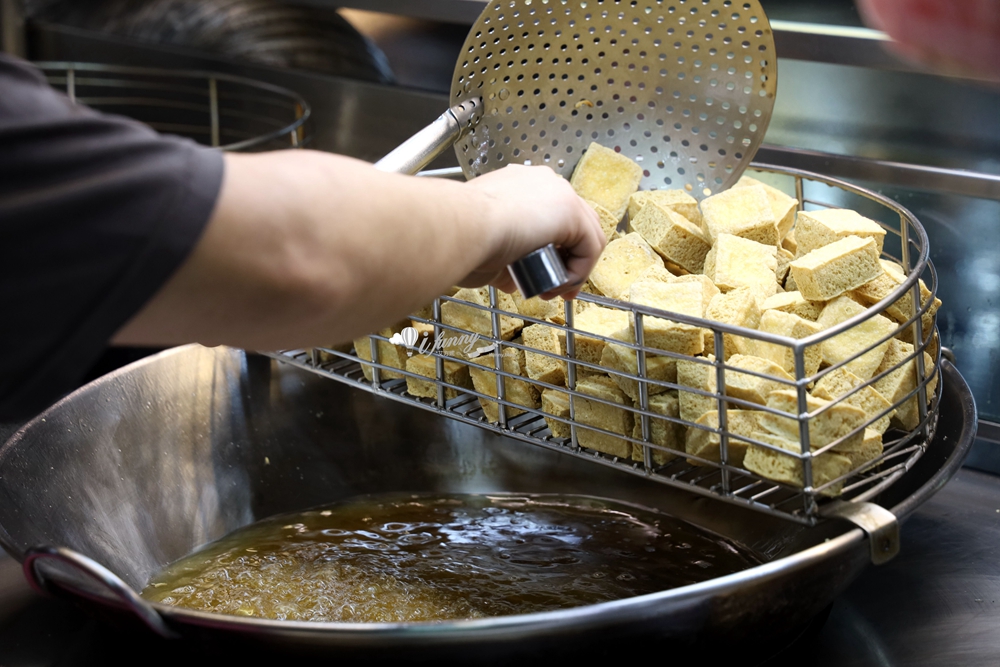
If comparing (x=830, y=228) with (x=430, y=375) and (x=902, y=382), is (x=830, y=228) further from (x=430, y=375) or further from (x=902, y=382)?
(x=430, y=375)

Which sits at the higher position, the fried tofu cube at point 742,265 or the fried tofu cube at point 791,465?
the fried tofu cube at point 742,265

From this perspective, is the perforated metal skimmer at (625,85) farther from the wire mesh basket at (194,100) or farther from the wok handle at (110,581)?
the wire mesh basket at (194,100)

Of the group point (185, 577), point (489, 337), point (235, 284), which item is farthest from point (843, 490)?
point (185, 577)

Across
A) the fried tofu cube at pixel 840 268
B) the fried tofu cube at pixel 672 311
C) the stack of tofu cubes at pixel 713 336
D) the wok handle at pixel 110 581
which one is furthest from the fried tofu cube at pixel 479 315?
the wok handle at pixel 110 581

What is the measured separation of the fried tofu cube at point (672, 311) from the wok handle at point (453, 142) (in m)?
0.09

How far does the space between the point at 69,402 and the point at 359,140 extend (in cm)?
73

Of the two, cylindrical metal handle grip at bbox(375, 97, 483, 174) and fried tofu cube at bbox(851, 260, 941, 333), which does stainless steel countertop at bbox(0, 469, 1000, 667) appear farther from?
cylindrical metal handle grip at bbox(375, 97, 483, 174)

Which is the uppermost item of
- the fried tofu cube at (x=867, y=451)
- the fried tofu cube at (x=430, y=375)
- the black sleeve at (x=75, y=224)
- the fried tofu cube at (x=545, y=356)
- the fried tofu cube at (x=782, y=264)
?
the black sleeve at (x=75, y=224)

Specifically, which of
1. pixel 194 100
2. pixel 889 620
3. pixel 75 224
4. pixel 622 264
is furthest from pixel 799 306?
pixel 194 100

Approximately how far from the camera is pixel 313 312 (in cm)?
45

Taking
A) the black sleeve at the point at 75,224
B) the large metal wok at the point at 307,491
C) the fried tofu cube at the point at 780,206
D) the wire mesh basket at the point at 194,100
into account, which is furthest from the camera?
the wire mesh basket at the point at 194,100

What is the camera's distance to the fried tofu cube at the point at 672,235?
2.68 feet

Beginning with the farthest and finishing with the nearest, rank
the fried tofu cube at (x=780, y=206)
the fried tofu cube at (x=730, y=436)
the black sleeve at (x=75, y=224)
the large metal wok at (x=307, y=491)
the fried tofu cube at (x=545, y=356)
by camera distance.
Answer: the fried tofu cube at (x=780, y=206), the fried tofu cube at (x=545, y=356), the fried tofu cube at (x=730, y=436), the large metal wok at (x=307, y=491), the black sleeve at (x=75, y=224)

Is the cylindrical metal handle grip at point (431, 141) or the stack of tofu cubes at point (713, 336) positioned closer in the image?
the stack of tofu cubes at point (713, 336)
